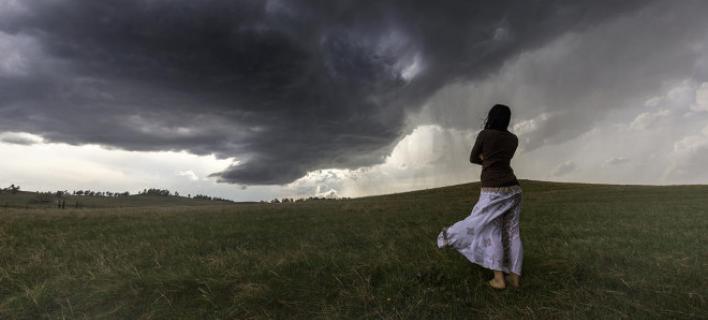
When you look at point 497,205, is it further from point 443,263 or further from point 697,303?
point 697,303

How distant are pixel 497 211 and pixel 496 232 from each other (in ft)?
1.12

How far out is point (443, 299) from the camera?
17.9ft

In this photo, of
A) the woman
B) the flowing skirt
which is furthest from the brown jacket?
the flowing skirt

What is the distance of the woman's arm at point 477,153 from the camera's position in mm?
5969

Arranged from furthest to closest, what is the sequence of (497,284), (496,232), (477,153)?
(477,153), (496,232), (497,284)

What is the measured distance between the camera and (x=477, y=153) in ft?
19.9

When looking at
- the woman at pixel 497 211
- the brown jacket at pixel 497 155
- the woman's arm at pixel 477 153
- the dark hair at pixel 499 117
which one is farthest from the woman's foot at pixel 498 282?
the dark hair at pixel 499 117

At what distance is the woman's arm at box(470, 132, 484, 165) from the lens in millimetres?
5969

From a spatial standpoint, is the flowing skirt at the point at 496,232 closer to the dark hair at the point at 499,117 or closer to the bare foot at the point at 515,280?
the bare foot at the point at 515,280

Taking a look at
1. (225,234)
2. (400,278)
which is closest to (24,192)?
(225,234)

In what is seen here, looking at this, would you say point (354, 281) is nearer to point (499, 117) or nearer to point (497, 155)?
point (497, 155)

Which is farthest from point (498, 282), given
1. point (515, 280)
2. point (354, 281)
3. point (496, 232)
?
point (354, 281)

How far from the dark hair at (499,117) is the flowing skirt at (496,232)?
984 millimetres

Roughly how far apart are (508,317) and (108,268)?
740 cm
